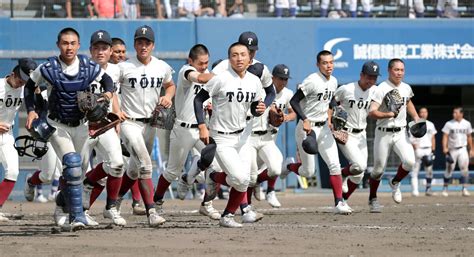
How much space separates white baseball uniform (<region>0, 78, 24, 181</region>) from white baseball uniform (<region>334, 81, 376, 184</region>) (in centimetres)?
492

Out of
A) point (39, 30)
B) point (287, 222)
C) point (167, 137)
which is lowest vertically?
point (287, 222)

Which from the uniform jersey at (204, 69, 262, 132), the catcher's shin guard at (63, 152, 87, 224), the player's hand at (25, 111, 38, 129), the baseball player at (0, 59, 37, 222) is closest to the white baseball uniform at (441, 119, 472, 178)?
the baseball player at (0, 59, 37, 222)

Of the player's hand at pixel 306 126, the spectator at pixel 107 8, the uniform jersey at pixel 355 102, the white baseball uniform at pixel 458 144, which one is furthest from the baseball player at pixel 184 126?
the white baseball uniform at pixel 458 144

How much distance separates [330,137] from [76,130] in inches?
206

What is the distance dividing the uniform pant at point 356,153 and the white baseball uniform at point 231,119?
410 cm

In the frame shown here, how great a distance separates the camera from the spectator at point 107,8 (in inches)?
1097

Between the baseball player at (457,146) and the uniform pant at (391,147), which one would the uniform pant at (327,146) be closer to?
the uniform pant at (391,147)

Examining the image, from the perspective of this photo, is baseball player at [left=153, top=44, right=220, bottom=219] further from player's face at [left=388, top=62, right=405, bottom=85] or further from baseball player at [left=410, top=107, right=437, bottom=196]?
baseball player at [left=410, top=107, right=437, bottom=196]

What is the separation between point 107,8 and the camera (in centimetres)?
2797

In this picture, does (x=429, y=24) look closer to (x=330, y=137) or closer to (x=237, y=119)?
(x=330, y=137)

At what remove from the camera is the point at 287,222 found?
15984 millimetres

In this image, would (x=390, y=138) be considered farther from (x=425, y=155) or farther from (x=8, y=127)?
(x=425, y=155)

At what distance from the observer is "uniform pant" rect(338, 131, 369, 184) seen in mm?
18234

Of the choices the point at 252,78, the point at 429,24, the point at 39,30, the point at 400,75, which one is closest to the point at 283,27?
the point at 429,24
